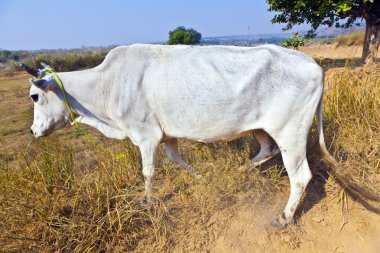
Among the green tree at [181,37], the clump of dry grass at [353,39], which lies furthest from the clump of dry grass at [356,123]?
the green tree at [181,37]

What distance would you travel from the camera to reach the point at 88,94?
316cm

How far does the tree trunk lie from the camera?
7748 mm

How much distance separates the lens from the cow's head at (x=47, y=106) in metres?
3.10

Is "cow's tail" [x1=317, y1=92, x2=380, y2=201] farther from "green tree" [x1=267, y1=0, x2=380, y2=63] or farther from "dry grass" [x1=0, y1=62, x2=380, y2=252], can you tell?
"green tree" [x1=267, y1=0, x2=380, y2=63]

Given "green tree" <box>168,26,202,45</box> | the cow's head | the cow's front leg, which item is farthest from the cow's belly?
"green tree" <box>168,26,202,45</box>

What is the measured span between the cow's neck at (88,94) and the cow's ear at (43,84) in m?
0.17

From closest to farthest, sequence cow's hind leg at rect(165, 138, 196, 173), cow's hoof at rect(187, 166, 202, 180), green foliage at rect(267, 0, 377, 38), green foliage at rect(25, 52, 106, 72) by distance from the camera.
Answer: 1. cow's hoof at rect(187, 166, 202, 180)
2. cow's hind leg at rect(165, 138, 196, 173)
3. green foliage at rect(267, 0, 377, 38)
4. green foliage at rect(25, 52, 106, 72)

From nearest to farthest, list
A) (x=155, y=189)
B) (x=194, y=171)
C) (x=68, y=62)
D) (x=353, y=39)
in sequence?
(x=155, y=189) → (x=194, y=171) → (x=353, y=39) → (x=68, y=62)

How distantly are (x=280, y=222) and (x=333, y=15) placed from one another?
21.8 ft

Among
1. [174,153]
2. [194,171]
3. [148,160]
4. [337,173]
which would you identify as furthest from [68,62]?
[337,173]

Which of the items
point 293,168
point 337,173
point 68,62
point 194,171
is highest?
point 68,62

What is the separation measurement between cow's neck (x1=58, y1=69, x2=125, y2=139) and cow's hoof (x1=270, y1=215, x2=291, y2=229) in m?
1.75

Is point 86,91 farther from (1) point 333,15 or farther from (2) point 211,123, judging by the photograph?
Answer: (1) point 333,15

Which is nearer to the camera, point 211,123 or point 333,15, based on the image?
point 211,123
